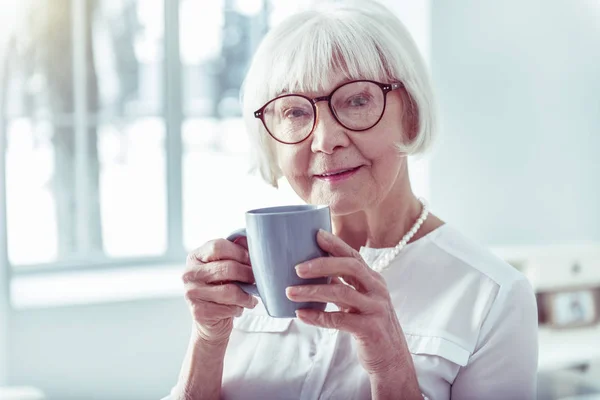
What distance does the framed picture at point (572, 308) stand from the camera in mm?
2500

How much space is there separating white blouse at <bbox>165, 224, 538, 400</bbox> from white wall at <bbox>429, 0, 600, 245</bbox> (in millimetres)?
1805

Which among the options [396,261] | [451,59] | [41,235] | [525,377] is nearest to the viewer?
[525,377]

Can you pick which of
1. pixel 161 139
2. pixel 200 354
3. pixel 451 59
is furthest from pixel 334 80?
pixel 161 139

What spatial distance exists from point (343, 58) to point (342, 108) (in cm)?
7

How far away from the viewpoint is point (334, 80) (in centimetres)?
98

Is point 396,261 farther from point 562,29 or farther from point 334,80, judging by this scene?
point 562,29

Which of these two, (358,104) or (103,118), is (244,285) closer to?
(358,104)

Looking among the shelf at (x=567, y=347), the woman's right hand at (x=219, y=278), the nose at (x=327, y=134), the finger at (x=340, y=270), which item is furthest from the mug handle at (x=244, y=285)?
the shelf at (x=567, y=347)

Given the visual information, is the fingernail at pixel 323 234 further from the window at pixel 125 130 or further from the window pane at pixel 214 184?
the window pane at pixel 214 184

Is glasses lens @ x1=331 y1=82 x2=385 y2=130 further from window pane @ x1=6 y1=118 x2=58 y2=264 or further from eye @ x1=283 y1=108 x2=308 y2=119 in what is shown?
window pane @ x1=6 y1=118 x2=58 y2=264

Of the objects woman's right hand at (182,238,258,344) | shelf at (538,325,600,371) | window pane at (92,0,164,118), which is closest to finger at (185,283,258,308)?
woman's right hand at (182,238,258,344)

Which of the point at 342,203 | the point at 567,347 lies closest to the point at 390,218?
the point at 342,203

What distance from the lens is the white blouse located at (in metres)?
0.96

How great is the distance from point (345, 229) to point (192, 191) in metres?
2.20
